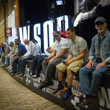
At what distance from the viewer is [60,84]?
3420 millimetres

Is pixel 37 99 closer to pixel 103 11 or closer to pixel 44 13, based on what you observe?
pixel 103 11

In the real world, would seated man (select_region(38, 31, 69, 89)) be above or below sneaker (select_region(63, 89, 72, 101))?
above

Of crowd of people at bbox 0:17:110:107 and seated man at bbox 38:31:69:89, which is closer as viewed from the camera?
crowd of people at bbox 0:17:110:107

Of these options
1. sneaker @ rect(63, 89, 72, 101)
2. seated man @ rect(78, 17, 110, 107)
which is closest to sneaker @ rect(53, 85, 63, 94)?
sneaker @ rect(63, 89, 72, 101)

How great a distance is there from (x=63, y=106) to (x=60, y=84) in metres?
0.42

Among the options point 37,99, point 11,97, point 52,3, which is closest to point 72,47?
point 37,99

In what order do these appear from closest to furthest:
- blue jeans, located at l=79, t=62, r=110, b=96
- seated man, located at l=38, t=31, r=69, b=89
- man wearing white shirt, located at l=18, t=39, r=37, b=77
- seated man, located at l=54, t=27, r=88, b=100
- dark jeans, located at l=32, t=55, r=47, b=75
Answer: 1. blue jeans, located at l=79, t=62, r=110, b=96
2. seated man, located at l=54, t=27, r=88, b=100
3. seated man, located at l=38, t=31, r=69, b=89
4. dark jeans, located at l=32, t=55, r=47, b=75
5. man wearing white shirt, located at l=18, t=39, r=37, b=77

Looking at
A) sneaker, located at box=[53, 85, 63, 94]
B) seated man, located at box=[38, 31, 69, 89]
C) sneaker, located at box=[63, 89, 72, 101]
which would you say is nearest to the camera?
sneaker, located at box=[63, 89, 72, 101]

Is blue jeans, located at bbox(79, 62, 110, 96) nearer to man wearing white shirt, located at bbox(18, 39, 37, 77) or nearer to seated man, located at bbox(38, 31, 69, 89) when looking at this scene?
seated man, located at bbox(38, 31, 69, 89)

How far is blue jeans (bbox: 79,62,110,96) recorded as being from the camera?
236 cm

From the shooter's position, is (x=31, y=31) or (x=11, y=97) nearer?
(x=11, y=97)

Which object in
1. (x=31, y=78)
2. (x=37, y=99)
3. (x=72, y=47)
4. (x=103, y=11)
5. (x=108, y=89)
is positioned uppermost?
(x=103, y=11)

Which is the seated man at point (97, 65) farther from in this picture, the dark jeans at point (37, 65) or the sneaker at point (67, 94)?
the dark jeans at point (37, 65)

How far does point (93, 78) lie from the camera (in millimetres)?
2389
